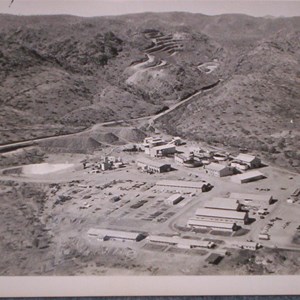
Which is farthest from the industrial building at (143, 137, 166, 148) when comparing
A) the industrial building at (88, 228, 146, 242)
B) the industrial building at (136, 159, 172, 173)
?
the industrial building at (88, 228, 146, 242)

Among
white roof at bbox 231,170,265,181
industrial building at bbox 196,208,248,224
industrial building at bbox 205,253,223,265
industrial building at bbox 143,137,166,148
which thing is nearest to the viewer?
industrial building at bbox 205,253,223,265

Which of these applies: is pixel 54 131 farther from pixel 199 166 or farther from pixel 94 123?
pixel 199 166

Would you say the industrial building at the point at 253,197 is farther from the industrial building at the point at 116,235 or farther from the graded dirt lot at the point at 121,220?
Result: the industrial building at the point at 116,235

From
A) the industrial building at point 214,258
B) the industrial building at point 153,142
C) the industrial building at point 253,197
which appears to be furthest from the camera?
the industrial building at point 153,142

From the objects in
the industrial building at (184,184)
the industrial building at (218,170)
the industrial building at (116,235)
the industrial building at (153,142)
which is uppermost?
the industrial building at (153,142)

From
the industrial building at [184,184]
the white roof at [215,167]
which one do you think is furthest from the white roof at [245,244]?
the white roof at [215,167]

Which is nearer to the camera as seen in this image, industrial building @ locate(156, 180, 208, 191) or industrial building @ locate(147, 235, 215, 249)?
industrial building @ locate(147, 235, 215, 249)

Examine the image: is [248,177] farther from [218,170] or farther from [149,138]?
[149,138]

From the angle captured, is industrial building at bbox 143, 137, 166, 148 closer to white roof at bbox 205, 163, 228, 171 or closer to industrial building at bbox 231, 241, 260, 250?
white roof at bbox 205, 163, 228, 171
